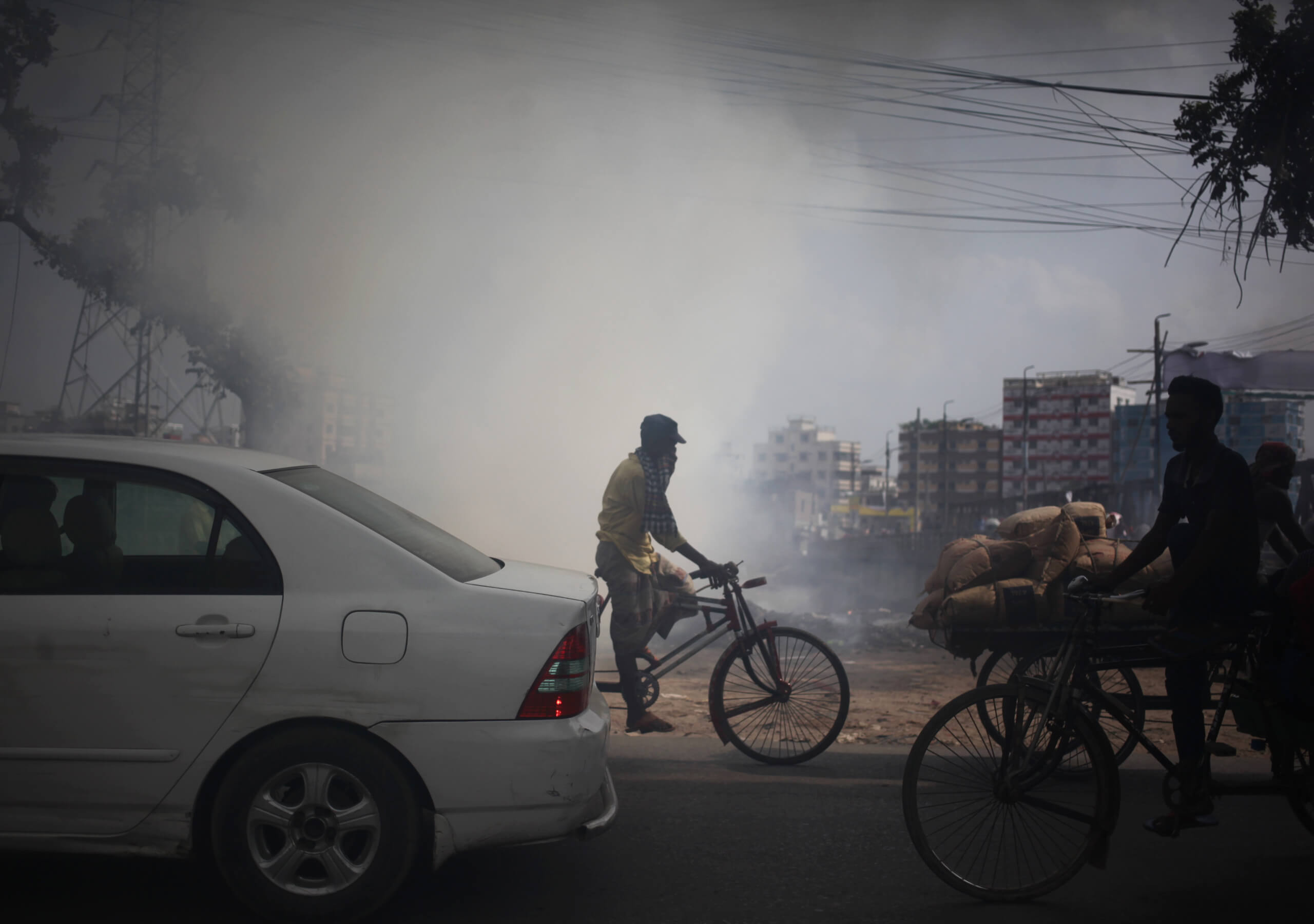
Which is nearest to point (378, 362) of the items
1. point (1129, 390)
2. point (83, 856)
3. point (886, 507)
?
point (83, 856)

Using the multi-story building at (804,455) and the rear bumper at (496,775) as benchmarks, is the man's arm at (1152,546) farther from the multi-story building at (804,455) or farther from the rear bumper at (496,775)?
the multi-story building at (804,455)

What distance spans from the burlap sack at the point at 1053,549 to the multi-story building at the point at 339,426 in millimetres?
34052

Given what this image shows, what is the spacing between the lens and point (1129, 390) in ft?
398

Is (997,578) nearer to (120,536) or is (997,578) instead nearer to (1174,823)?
(1174,823)

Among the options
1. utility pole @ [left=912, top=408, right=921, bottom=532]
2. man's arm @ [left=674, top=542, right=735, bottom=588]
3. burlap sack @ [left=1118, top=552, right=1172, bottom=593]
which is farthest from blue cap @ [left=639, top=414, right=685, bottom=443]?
utility pole @ [left=912, top=408, right=921, bottom=532]

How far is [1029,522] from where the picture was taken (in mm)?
5332

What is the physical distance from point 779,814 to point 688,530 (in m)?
51.9

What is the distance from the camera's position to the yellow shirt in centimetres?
576

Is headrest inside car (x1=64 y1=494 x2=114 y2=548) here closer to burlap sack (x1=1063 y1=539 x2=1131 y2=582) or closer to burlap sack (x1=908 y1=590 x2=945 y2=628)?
burlap sack (x1=908 y1=590 x2=945 y2=628)

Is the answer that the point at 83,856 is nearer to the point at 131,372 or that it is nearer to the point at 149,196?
the point at 131,372

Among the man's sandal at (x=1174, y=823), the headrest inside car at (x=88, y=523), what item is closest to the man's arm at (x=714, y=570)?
the man's sandal at (x=1174, y=823)

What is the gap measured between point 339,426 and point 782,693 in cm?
3611

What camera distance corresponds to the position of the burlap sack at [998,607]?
4809mm

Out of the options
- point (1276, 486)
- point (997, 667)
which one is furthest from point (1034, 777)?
point (1276, 486)
